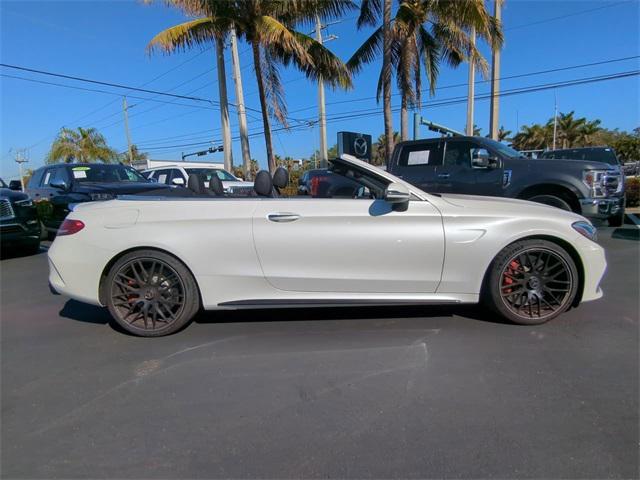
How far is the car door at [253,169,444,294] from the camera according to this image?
3.31m

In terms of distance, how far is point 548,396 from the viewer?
249 centimetres

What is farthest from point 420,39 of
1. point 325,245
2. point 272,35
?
point 325,245

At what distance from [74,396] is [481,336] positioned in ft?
9.88

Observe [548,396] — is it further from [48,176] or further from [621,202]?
[48,176]

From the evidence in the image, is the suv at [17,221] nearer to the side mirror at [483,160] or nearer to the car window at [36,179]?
the car window at [36,179]

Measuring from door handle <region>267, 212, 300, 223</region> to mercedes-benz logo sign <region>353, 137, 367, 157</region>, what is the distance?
23.1ft

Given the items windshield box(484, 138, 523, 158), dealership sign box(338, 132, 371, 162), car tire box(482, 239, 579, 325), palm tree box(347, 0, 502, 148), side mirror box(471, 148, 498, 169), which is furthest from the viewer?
palm tree box(347, 0, 502, 148)

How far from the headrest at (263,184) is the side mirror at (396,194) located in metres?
1.19

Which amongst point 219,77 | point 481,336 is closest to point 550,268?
point 481,336

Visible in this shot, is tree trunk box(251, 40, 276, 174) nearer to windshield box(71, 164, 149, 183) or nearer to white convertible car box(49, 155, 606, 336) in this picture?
windshield box(71, 164, 149, 183)

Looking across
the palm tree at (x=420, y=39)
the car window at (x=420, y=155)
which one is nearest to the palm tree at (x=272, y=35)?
the palm tree at (x=420, y=39)

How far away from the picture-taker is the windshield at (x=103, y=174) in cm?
862

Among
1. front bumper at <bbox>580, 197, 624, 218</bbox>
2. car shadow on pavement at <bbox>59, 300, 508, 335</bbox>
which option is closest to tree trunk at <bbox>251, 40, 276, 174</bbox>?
front bumper at <bbox>580, 197, 624, 218</bbox>

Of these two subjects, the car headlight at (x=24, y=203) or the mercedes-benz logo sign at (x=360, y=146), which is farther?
the mercedes-benz logo sign at (x=360, y=146)
